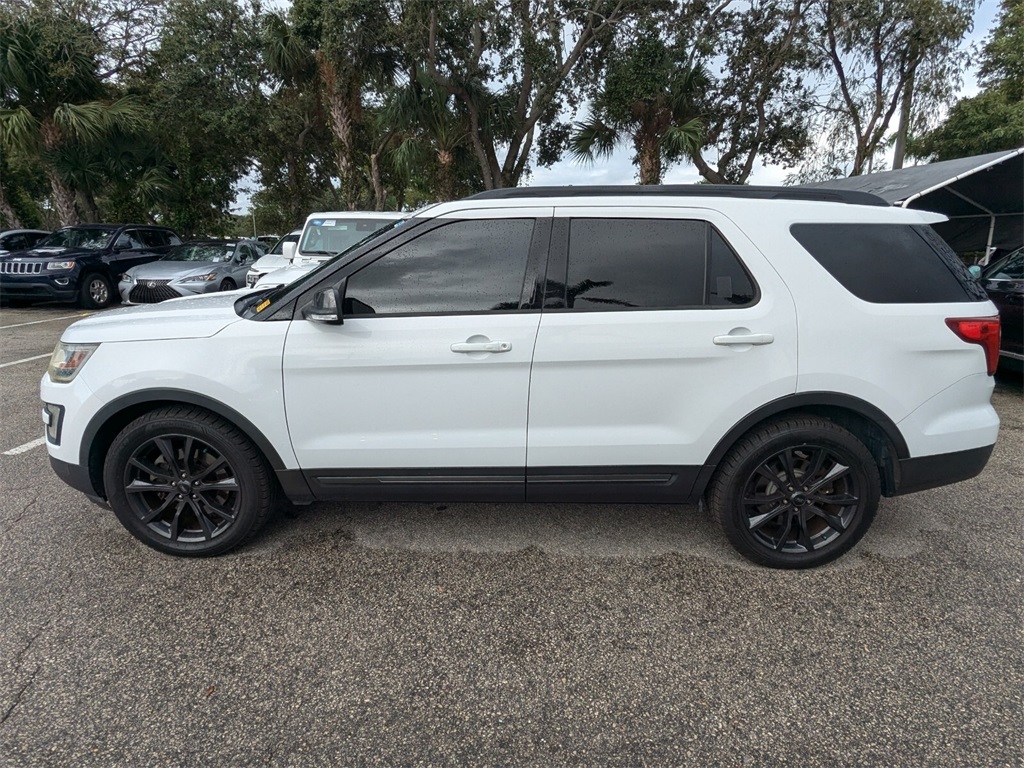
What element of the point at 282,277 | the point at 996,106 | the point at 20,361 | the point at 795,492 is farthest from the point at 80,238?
the point at 996,106

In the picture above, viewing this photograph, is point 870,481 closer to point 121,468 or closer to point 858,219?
point 858,219

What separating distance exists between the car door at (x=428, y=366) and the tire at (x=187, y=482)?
31cm

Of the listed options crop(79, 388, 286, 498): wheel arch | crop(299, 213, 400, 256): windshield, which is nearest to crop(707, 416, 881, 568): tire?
crop(79, 388, 286, 498): wheel arch

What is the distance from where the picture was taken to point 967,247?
11.0m

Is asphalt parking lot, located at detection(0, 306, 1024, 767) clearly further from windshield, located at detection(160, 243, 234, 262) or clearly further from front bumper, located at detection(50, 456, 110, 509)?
windshield, located at detection(160, 243, 234, 262)

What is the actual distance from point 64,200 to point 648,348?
18.1 meters

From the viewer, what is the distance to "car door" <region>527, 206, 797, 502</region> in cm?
249

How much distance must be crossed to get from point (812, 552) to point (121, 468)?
332 cm

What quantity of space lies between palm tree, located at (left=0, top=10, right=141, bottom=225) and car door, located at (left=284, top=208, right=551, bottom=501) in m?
15.1

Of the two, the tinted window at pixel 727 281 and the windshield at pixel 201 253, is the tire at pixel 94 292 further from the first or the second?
the tinted window at pixel 727 281

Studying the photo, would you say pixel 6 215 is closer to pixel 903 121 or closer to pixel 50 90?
pixel 50 90

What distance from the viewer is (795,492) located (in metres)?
2.67

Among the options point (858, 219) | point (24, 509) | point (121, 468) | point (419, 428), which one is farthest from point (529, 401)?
point (24, 509)

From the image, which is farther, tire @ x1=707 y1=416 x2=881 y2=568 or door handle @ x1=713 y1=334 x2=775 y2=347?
tire @ x1=707 y1=416 x2=881 y2=568
